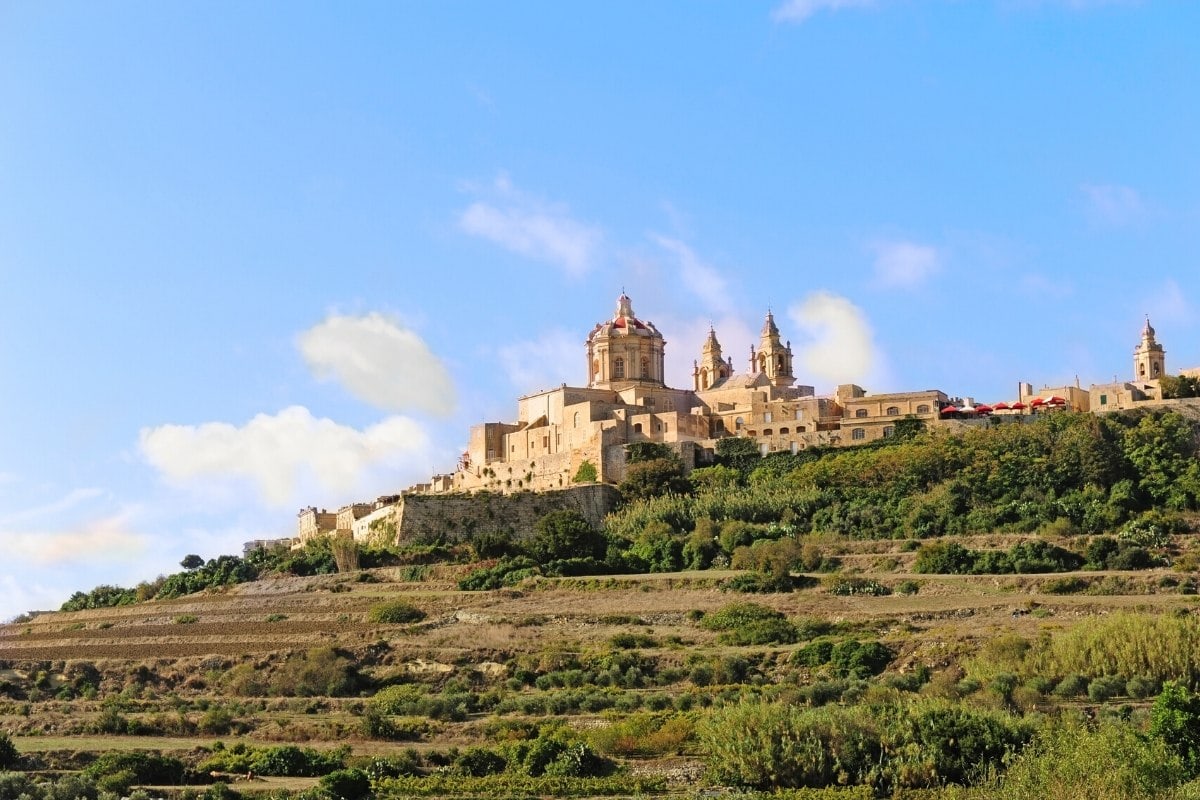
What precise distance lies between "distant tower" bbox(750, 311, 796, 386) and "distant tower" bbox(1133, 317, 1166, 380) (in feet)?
43.2

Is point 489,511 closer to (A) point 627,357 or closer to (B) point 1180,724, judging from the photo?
(A) point 627,357

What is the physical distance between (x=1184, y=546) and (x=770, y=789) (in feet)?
78.7

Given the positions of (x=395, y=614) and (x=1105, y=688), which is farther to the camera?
(x=395, y=614)

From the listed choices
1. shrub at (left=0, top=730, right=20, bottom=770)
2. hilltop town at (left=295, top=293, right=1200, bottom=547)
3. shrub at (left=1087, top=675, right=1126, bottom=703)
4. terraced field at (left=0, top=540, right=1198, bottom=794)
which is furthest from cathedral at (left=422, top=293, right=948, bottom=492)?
shrub at (left=0, top=730, right=20, bottom=770)

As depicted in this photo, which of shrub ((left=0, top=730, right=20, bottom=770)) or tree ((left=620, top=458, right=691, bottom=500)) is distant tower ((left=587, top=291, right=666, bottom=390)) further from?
shrub ((left=0, top=730, right=20, bottom=770))

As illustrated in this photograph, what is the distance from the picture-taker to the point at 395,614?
52281mm

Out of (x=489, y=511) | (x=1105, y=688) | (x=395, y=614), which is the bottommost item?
(x=1105, y=688)

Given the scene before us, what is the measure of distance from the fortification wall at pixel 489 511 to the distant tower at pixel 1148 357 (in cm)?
2188

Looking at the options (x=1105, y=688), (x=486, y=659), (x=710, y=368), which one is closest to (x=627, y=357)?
(x=710, y=368)

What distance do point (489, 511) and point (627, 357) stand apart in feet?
Answer: 38.0

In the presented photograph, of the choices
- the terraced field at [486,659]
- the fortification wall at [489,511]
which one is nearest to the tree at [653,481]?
the fortification wall at [489,511]

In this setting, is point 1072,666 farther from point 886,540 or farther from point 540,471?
point 540,471

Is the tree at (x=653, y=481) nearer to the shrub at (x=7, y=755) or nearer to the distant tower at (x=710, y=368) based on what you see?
the distant tower at (x=710, y=368)

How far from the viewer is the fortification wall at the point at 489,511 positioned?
6381cm
